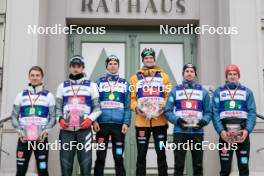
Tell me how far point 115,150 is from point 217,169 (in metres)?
3.20

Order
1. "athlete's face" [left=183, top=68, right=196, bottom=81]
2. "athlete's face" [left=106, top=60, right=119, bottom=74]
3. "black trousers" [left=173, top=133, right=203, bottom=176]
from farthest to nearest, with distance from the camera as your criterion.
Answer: "athlete's face" [left=106, top=60, right=119, bottom=74]
"athlete's face" [left=183, top=68, right=196, bottom=81]
"black trousers" [left=173, top=133, right=203, bottom=176]

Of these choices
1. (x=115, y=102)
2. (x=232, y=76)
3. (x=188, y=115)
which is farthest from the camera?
(x=232, y=76)

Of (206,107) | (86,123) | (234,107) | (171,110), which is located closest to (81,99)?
(86,123)

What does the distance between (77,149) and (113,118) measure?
699 millimetres

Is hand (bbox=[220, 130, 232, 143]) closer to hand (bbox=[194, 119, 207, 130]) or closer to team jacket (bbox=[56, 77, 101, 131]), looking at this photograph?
hand (bbox=[194, 119, 207, 130])

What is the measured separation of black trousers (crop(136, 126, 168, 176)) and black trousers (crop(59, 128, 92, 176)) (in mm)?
734

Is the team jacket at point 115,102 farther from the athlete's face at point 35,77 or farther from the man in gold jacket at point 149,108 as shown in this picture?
the athlete's face at point 35,77

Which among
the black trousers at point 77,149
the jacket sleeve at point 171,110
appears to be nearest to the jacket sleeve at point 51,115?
the black trousers at point 77,149

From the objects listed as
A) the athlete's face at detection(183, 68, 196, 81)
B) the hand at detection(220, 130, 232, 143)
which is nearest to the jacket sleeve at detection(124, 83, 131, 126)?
the athlete's face at detection(183, 68, 196, 81)

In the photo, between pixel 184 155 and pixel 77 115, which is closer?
pixel 77 115

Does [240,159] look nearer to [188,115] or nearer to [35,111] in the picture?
[188,115]

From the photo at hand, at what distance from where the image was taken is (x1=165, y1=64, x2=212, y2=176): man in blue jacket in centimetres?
752

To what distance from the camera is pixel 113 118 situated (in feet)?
25.1

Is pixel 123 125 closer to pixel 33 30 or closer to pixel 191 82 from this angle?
pixel 191 82
